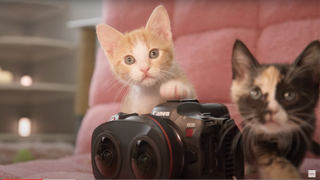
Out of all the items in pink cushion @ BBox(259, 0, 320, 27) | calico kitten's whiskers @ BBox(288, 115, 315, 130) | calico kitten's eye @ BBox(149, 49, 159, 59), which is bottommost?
calico kitten's whiskers @ BBox(288, 115, 315, 130)

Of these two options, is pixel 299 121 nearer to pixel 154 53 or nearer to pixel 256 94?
pixel 256 94

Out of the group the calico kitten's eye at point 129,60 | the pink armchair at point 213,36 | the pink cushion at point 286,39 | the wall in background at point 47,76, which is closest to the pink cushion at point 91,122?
the pink armchair at point 213,36

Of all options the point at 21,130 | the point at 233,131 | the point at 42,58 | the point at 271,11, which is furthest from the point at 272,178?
the point at 42,58

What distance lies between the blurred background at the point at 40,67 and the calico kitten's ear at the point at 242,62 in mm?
1266

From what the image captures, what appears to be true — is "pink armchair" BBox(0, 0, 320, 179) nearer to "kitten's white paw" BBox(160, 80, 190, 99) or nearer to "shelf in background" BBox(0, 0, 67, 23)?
"kitten's white paw" BBox(160, 80, 190, 99)

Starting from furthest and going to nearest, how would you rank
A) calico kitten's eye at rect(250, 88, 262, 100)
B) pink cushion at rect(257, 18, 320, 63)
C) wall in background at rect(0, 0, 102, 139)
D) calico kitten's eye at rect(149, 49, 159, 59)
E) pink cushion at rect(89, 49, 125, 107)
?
wall in background at rect(0, 0, 102, 139) → pink cushion at rect(89, 49, 125, 107) → pink cushion at rect(257, 18, 320, 63) → calico kitten's eye at rect(149, 49, 159, 59) → calico kitten's eye at rect(250, 88, 262, 100)

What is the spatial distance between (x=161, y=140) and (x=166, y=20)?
0.33 metres

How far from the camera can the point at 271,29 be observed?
3.05ft

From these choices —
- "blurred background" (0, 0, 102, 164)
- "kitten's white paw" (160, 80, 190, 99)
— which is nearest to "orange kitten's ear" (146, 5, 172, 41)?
"kitten's white paw" (160, 80, 190, 99)

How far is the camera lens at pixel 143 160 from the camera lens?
1.74 ft

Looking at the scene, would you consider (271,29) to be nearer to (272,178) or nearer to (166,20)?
(166,20)

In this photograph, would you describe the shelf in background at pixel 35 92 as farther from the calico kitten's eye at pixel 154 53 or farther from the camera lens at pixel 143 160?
the camera lens at pixel 143 160

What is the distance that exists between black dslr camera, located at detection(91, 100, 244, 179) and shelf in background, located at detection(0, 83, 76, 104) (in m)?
1.33

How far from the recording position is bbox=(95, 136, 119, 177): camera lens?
22.7 inches
